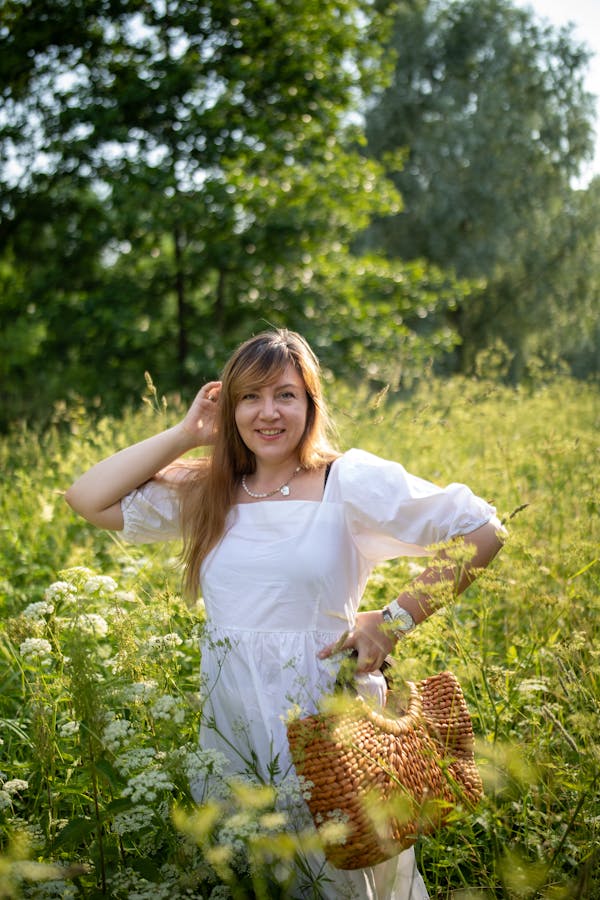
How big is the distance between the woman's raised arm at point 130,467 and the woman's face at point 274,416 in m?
0.18

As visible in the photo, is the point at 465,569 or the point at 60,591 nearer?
the point at 465,569

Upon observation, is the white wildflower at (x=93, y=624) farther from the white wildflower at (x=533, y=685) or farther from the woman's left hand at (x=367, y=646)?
the white wildflower at (x=533, y=685)

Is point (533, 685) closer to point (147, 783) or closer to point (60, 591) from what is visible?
point (147, 783)

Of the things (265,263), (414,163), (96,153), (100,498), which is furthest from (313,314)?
(414,163)

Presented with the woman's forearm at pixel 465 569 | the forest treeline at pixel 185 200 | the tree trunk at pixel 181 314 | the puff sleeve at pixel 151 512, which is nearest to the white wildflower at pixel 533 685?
the woman's forearm at pixel 465 569

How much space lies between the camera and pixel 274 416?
2.29m

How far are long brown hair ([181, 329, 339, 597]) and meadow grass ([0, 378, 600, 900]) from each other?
0.56 feet

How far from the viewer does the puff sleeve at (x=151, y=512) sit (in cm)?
247

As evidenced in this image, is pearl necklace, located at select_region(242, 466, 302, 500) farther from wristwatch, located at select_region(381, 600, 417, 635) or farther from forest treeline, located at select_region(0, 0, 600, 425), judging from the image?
forest treeline, located at select_region(0, 0, 600, 425)

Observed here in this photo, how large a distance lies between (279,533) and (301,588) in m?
0.18

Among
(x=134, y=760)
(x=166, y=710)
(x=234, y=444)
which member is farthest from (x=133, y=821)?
(x=234, y=444)

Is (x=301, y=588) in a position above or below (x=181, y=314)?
below

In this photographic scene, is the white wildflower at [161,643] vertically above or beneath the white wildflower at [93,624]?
beneath

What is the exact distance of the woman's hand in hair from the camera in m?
2.48
